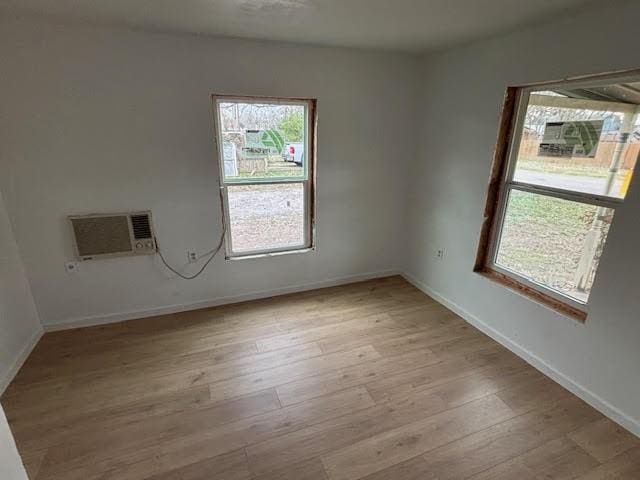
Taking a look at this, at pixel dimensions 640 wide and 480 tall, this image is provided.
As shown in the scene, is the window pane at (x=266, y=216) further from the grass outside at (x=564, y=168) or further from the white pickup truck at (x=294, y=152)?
the grass outside at (x=564, y=168)

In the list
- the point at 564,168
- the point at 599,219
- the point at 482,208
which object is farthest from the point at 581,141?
the point at 482,208

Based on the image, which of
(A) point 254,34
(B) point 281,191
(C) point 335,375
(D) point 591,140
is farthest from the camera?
(B) point 281,191

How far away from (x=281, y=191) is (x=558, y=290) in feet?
7.69

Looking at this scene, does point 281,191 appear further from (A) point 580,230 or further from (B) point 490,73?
(A) point 580,230

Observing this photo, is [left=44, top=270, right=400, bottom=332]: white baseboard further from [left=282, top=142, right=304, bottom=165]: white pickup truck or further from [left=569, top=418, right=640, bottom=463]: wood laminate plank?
[left=569, top=418, right=640, bottom=463]: wood laminate plank

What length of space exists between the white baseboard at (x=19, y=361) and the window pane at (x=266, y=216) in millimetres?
1668

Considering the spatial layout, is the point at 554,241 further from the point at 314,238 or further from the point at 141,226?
the point at 141,226

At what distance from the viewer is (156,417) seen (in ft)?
6.21

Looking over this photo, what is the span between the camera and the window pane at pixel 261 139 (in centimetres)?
276

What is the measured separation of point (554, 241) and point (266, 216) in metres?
2.33

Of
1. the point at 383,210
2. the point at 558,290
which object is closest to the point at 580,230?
the point at 558,290

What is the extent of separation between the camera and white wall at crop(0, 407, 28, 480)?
99 cm

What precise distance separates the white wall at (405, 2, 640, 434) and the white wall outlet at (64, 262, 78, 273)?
3.19m

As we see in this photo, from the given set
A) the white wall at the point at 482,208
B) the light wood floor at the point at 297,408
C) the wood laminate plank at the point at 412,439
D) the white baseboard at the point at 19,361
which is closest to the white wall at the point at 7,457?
the light wood floor at the point at 297,408
